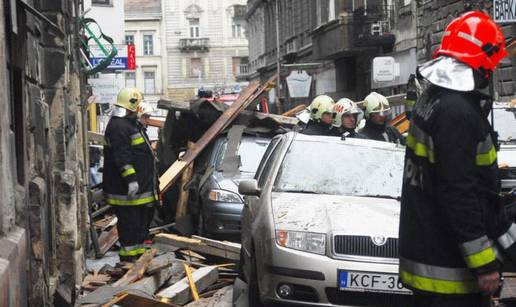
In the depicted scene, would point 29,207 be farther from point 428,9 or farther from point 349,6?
point 349,6

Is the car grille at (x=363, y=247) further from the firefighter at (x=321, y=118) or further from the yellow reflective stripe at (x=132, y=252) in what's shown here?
the firefighter at (x=321, y=118)

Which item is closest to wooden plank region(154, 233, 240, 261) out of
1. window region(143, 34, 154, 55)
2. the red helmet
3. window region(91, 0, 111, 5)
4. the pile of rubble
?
the pile of rubble

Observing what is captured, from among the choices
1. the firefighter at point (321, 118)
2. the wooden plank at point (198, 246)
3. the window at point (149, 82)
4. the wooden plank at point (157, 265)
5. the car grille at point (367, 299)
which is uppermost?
the window at point (149, 82)

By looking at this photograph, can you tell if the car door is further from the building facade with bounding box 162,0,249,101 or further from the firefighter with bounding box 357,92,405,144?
the building facade with bounding box 162,0,249,101

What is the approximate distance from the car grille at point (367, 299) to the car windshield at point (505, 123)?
6.47 m

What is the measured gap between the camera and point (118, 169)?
1028 centimetres

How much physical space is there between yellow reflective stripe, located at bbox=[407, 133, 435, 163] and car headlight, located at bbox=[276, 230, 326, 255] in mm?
2360

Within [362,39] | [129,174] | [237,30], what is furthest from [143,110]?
[237,30]

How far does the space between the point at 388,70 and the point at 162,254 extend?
17110 millimetres

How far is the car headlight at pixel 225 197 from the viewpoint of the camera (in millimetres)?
11477

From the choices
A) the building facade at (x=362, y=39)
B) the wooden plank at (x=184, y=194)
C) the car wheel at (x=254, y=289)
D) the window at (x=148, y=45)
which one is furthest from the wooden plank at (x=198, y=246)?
the window at (x=148, y=45)

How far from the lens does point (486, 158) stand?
4273 millimetres

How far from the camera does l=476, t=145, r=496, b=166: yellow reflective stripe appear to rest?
425cm

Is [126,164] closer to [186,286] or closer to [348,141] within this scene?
[186,286]
